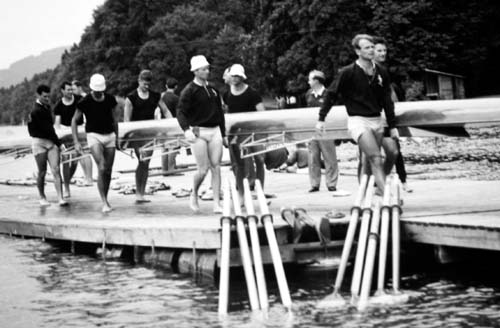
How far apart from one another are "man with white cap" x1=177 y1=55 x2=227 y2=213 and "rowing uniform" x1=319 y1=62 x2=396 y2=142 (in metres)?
1.70

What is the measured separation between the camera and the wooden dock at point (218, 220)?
1059 centimetres

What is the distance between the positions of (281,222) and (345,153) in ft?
65.5

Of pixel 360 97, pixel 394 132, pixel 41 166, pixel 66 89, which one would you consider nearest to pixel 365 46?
pixel 360 97

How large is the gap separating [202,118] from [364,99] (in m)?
2.24

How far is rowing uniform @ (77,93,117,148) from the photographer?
14.0 meters

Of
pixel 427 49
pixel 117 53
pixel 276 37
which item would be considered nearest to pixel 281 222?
pixel 427 49

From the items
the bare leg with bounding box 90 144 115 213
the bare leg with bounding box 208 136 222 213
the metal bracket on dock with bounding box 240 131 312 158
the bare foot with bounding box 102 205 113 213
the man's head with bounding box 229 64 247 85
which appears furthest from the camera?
the bare foot with bounding box 102 205 113 213

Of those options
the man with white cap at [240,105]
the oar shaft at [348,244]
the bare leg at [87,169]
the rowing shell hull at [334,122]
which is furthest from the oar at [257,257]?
the bare leg at [87,169]

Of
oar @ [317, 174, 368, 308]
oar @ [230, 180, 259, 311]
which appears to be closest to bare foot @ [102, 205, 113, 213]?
oar @ [230, 180, 259, 311]

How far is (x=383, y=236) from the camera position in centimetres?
992

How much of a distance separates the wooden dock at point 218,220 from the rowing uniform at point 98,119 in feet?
3.61

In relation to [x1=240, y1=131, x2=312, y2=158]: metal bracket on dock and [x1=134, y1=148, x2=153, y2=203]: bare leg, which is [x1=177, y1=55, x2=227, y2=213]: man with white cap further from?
[x1=134, y1=148, x2=153, y2=203]: bare leg

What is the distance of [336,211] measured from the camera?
459 inches

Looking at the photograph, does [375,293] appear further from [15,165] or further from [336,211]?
[15,165]
